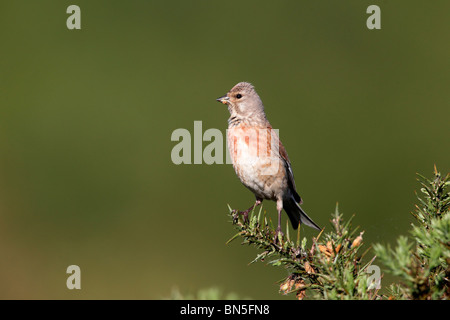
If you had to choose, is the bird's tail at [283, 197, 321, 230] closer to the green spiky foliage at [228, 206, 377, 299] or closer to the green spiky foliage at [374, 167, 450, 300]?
the green spiky foliage at [228, 206, 377, 299]

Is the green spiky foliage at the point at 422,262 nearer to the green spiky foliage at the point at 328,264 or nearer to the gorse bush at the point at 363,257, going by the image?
the gorse bush at the point at 363,257

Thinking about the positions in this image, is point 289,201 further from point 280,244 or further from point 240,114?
point 280,244

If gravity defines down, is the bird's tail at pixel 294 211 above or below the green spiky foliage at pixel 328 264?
above

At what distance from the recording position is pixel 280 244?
170cm

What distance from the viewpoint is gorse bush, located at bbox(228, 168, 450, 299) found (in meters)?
1.04

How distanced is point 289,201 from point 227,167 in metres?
1.31

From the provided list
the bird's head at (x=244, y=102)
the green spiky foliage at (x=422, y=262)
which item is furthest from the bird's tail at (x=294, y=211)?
the green spiky foliage at (x=422, y=262)

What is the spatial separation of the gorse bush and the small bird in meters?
1.06

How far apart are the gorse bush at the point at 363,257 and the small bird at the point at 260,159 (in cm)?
106

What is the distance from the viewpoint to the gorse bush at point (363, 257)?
1043mm

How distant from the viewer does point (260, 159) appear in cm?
293

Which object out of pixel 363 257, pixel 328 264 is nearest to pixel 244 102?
pixel 363 257
